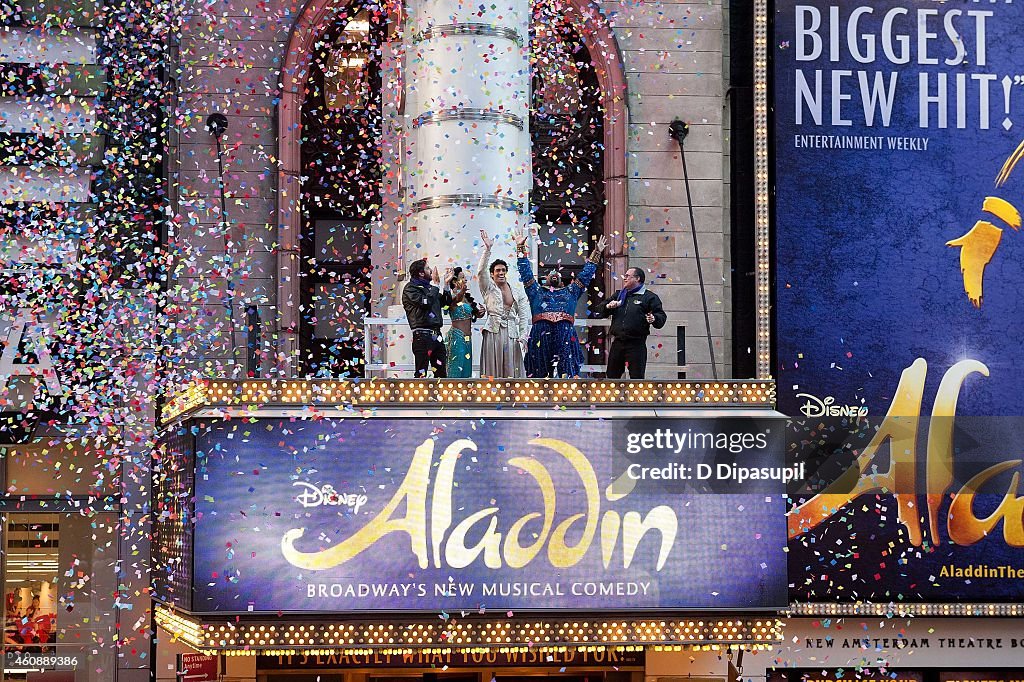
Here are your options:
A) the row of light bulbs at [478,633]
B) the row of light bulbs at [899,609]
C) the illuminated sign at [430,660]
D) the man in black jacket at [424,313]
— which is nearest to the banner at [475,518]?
the row of light bulbs at [478,633]

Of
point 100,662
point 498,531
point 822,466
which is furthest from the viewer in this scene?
point 822,466

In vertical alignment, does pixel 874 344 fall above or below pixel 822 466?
above

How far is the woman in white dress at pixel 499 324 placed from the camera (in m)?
14.9

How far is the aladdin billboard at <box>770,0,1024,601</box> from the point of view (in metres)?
18.3

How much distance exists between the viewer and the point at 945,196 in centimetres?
1872

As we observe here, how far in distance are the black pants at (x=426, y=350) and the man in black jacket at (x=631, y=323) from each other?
6.08 ft

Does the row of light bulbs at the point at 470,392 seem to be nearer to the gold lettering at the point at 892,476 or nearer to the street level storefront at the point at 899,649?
the gold lettering at the point at 892,476

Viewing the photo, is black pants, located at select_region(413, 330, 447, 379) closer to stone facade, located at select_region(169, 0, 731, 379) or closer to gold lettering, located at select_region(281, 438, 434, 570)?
gold lettering, located at select_region(281, 438, 434, 570)

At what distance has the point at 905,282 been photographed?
1864cm

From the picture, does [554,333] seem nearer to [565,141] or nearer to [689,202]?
[689,202]

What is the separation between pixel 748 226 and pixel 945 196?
2574 millimetres

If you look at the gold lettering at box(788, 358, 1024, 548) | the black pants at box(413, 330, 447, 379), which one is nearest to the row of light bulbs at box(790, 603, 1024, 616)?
the gold lettering at box(788, 358, 1024, 548)

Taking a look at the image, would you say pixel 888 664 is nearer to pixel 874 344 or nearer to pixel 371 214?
pixel 874 344

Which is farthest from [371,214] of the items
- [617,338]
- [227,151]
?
[617,338]
